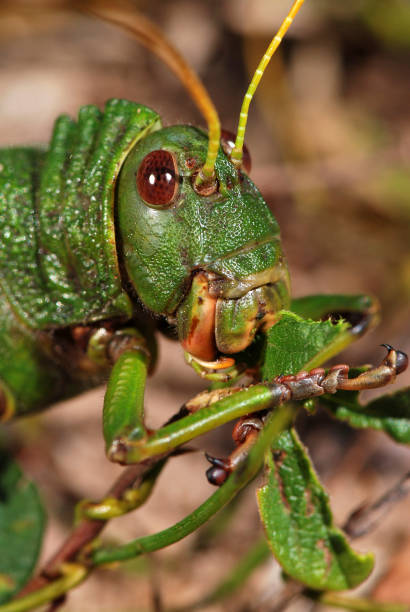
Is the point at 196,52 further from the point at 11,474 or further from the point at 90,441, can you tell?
the point at 11,474

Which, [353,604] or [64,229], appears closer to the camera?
[353,604]


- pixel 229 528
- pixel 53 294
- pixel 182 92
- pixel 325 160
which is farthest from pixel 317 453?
pixel 182 92

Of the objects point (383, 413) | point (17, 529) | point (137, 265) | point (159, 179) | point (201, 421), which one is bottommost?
point (17, 529)

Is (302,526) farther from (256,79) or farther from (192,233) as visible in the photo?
(256,79)

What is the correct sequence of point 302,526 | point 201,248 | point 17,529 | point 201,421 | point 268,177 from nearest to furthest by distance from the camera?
1. point 201,421
2. point 302,526
3. point 201,248
4. point 17,529
5. point 268,177

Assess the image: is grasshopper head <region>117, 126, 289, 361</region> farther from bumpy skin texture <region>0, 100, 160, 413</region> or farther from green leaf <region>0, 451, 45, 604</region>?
green leaf <region>0, 451, 45, 604</region>

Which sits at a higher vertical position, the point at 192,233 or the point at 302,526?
the point at 192,233

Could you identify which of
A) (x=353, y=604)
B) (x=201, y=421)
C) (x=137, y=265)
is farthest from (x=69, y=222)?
(x=353, y=604)

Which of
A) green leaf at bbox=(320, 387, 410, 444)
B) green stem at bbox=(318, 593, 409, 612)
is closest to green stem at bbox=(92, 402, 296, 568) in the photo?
green leaf at bbox=(320, 387, 410, 444)
